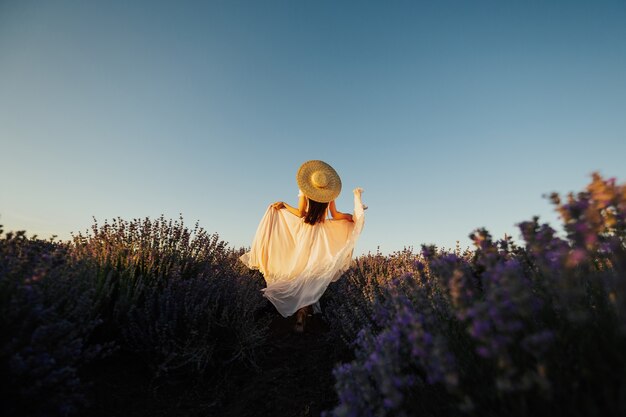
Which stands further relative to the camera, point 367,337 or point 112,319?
point 112,319

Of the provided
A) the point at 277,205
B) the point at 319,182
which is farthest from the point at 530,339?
the point at 277,205

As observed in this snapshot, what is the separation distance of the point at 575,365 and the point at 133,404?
2228 mm

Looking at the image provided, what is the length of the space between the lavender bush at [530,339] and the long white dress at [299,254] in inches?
105

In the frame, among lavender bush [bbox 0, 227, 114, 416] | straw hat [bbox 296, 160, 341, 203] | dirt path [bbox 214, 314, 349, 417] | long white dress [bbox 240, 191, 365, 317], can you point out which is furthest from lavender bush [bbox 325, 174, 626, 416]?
straw hat [bbox 296, 160, 341, 203]

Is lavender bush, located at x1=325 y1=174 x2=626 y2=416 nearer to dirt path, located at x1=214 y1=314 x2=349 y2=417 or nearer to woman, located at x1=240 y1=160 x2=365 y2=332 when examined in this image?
dirt path, located at x1=214 y1=314 x2=349 y2=417

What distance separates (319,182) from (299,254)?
1.03 meters

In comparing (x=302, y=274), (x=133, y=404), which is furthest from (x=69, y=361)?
(x=302, y=274)

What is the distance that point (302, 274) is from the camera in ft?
15.1

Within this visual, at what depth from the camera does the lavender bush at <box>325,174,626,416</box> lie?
3.32 feet

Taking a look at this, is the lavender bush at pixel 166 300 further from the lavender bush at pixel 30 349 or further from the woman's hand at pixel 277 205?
the woman's hand at pixel 277 205

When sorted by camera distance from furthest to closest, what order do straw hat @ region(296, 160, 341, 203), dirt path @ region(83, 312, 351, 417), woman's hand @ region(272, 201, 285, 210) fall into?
1. woman's hand @ region(272, 201, 285, 210)
2. straw hat @ region(296, 160, 341, 203)
3. dirt path @ region(83, 312, 351, 417)

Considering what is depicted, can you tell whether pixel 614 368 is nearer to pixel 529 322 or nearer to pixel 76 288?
→ pixel 529 322

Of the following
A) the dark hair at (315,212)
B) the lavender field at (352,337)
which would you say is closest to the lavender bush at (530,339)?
the lavender field at (352,337)

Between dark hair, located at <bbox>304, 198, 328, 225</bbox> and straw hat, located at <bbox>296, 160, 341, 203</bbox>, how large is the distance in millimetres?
184
